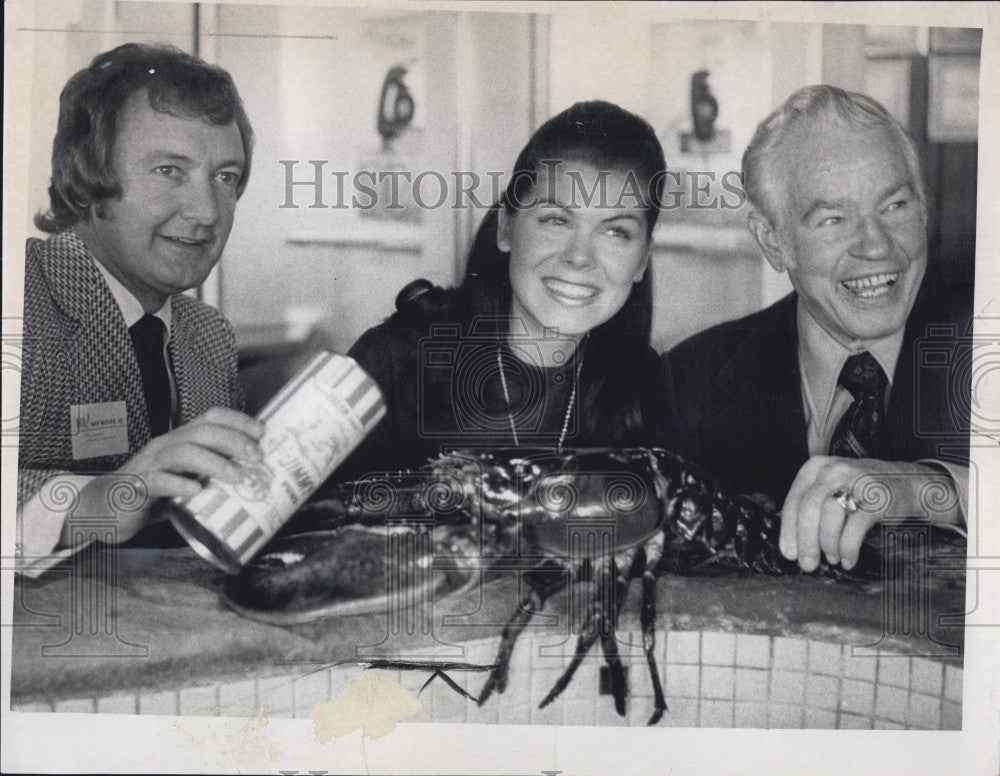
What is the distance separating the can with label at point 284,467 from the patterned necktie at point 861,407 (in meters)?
1.20

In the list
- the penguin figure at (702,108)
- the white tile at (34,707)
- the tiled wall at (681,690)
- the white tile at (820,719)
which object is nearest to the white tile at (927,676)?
the tiled wall at (681,690)

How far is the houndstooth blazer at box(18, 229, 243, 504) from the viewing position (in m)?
2.99

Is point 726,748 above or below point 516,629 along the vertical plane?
below

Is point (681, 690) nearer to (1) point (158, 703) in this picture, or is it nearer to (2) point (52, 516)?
(1) point (158, 703)

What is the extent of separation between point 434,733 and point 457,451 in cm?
73

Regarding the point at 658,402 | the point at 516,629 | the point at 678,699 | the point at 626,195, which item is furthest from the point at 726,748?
the point at 626,195

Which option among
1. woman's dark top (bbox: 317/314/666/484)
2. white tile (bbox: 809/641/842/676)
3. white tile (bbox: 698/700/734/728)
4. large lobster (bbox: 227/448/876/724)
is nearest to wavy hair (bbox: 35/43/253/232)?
woman's dark top (bbox: 317/314/666/484)

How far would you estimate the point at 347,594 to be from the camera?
3.03 m

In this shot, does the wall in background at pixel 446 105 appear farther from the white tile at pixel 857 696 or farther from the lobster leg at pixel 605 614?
the white tile at pixel 857 696

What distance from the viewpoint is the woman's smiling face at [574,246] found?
9.95 feet

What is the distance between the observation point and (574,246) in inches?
120

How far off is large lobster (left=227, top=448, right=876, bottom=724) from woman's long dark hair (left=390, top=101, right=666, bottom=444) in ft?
0.45

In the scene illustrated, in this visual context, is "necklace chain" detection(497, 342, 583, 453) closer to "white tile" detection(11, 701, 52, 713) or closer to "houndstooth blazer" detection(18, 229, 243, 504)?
"houndstooth blazer" detection(18, 229, 243, 504)

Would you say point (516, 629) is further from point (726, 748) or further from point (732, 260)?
point (732, 260)
